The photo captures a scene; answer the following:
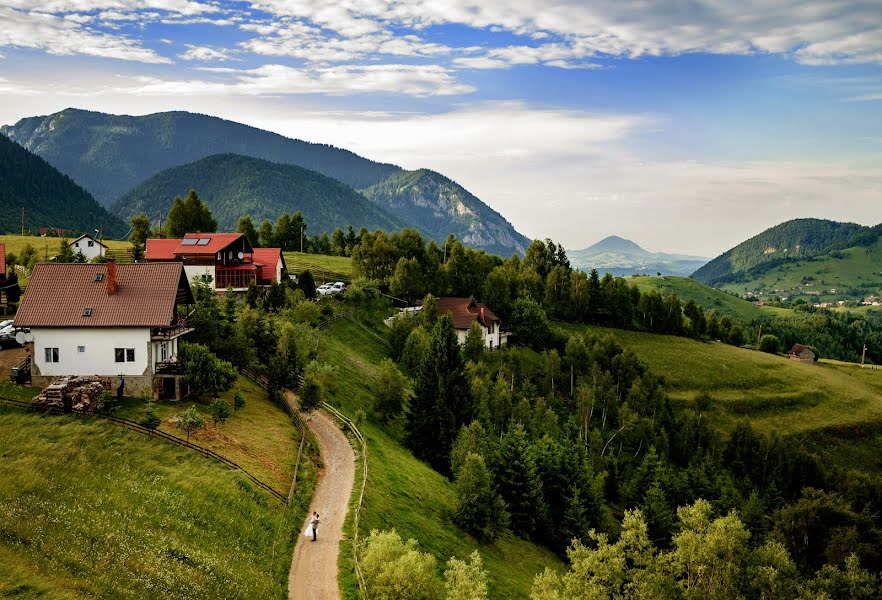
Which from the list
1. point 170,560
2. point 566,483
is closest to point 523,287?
point 566,483

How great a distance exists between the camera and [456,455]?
196 feet

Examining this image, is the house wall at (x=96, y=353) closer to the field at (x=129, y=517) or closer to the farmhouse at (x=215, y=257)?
the field at (x=129, y=517)

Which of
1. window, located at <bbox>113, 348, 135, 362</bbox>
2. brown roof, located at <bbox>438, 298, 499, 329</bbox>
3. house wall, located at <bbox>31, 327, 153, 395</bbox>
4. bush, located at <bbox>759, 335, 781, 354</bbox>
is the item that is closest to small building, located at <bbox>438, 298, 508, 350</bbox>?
brown roof, located at <bbox>438, 298, 499, 329</bbox>

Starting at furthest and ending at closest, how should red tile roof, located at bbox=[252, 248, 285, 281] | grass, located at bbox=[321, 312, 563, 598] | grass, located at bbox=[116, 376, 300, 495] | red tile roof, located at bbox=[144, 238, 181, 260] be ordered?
red tile roof, located at bbox=[252, 248, 285, 281], red tile roof, located at bbox=[144, 238, 181, 260], grass, located at bbox=[321, 312, 563, 598], grass, located at bbox=[116, 376, 300, 495]

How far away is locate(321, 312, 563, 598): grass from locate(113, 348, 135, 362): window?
2038 cm

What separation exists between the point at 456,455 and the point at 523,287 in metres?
83.1

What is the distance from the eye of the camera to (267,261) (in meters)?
104

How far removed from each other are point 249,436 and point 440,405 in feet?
74.7

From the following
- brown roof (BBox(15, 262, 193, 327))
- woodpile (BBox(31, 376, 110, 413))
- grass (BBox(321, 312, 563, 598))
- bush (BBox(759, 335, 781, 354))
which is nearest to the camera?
woodpile (BBox(31, 376, 110, 413))

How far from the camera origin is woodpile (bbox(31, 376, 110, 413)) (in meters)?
41.8

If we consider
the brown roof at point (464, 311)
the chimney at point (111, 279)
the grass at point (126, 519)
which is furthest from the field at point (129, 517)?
the brown roof at point (464, 311)

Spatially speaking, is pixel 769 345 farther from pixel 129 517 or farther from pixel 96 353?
pixel 129 517

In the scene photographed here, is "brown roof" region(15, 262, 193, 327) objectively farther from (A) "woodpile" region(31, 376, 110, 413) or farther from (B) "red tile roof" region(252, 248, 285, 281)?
(B) "red tile roof" region(252, 248, 285, 281)

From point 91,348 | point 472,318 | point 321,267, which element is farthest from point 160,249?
point 91,348
